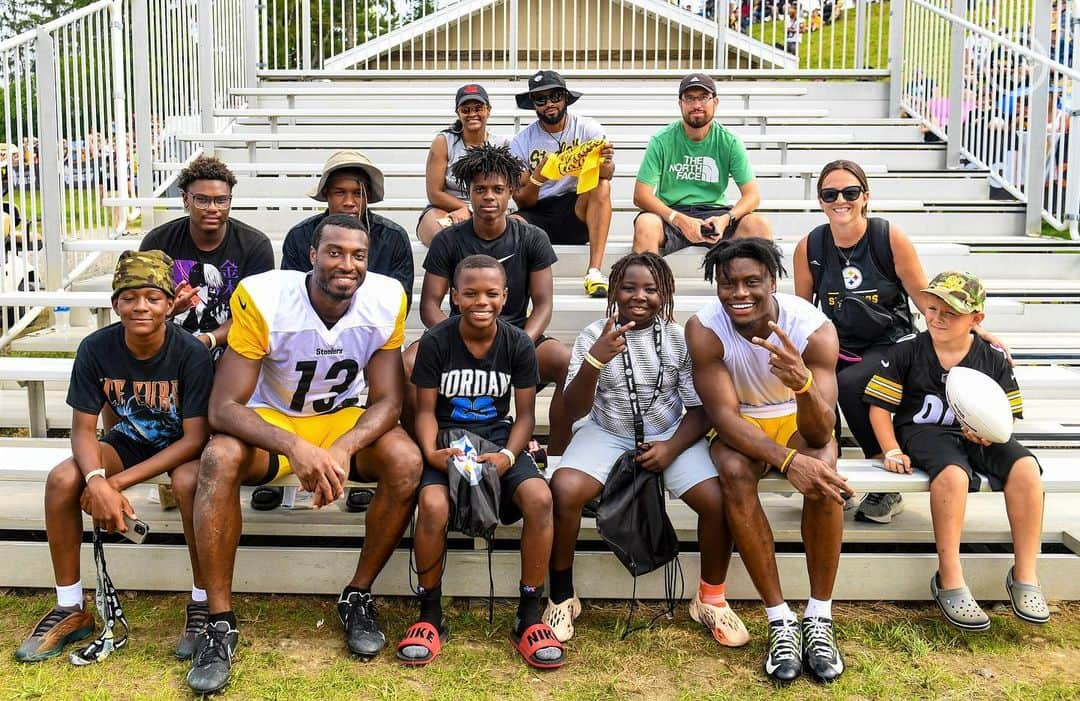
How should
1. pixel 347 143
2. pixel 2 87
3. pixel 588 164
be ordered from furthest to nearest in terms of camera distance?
1. pixel 347 143
2. pixel 2 87
3. pixel 588 164

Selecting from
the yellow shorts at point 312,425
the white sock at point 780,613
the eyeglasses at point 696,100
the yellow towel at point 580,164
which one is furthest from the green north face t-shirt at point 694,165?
the white sock at point 780,613

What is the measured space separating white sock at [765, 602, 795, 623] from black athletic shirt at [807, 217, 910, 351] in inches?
48.7

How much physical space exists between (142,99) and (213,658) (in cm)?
482

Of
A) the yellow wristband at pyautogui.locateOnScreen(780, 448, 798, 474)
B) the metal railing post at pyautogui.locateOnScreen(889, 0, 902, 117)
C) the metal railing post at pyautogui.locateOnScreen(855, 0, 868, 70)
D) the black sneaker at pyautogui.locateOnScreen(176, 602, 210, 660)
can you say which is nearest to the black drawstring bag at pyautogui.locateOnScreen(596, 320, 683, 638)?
the yellow wristband at pyautogui.locateOnScreen(780, 448, 798, 474)

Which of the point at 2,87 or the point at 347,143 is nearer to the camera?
the point at 2,87

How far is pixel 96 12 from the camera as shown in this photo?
6.12m

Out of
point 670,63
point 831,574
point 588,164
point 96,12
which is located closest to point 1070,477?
point 831,574

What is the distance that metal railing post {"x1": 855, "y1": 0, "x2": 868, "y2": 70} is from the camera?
9.02 metres

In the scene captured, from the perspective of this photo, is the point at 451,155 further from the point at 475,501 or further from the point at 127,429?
the point at 475,501

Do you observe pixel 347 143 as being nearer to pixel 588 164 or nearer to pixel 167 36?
pixel 167 36

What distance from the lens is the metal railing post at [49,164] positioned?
5.49m

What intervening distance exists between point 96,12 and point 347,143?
2055 millimetres

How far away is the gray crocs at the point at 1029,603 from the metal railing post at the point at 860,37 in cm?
676

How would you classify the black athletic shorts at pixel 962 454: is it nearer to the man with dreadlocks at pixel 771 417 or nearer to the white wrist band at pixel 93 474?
the man with dreadlocks at pixel 771 417
